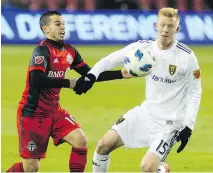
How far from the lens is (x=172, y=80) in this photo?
328 inches

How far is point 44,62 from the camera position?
8.40 meters

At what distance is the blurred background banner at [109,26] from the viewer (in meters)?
25.7

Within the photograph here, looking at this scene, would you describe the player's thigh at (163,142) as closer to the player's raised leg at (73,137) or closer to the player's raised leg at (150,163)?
the player's raised leg at (150,163)

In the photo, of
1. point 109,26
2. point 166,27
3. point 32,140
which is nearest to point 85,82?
point 32,140

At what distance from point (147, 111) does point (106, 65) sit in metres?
0.67

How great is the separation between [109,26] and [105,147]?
17.5 m

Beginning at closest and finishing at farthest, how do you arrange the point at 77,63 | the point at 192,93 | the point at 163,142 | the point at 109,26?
the point at 163,142 < the point at 192,93 < the point at 77,63 < the point at 109,26

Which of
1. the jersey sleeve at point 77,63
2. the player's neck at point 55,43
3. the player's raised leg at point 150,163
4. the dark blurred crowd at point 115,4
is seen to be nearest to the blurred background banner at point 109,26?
the dark blurred crowd at point 115,4

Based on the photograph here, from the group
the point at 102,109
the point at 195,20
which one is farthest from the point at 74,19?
the point at 102,109

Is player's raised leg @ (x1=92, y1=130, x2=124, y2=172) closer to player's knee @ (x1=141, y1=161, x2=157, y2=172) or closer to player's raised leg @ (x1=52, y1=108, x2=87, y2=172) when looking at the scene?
player's raised leg @ (x1=52, y1=108, x2=87, y2=172)

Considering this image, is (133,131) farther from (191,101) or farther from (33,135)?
(33,135)

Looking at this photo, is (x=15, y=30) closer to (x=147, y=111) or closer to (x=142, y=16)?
(x=142, y=16)

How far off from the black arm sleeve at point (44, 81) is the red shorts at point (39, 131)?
427mm

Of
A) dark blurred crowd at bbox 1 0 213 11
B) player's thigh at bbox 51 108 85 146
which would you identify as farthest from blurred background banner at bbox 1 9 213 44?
player's thigh at bbox 51 108 85 146
